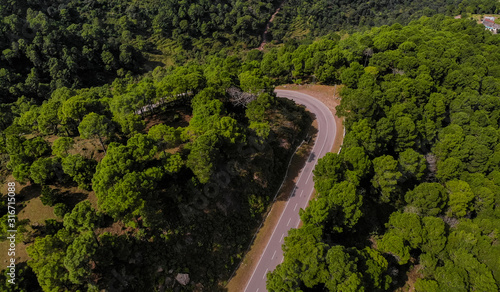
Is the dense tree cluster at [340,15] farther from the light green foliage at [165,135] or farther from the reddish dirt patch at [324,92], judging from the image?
the light green foliage at [165,135]

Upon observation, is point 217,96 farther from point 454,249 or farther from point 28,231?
point 454,249

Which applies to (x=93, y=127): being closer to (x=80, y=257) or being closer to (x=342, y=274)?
(x=80, y=257)

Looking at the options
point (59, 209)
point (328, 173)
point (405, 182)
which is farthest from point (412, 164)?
point (59, 209)

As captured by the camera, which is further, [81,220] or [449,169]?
[449,169]

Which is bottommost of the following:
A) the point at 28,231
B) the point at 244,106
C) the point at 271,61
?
the point at 28,231

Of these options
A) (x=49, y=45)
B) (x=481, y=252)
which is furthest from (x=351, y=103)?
(x=49, y=45)

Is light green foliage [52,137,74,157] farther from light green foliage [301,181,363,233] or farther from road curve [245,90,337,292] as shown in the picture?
light green foliage [301,181,363,233]
